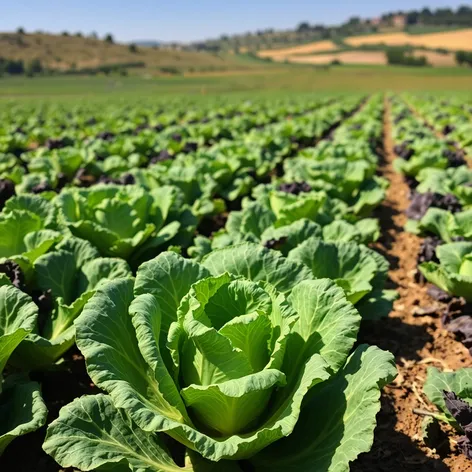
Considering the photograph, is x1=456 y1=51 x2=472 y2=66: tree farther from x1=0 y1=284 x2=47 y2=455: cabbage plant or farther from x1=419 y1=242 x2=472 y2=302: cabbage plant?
x1=0 y1=284 x2=47 y2=455: cabbage plant

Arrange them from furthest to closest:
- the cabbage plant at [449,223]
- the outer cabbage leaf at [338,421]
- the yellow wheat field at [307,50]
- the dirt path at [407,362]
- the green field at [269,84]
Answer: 1. the yellow wheat field at [307,50]
2. the green field at [269,84]
3. the cabbage plant at [449,223]
4. the dirt path at [407,362]
5. the outer cabbage leaf at [338,421]

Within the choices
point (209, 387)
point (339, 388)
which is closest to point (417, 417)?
point (339, 388)

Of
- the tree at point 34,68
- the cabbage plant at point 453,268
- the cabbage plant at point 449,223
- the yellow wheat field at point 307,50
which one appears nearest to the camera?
the cabbage plant at point 453,268

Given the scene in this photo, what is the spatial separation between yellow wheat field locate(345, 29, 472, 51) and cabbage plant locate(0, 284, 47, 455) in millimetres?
113394

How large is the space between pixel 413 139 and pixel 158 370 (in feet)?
36.2

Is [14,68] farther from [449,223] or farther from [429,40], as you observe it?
[429,40]

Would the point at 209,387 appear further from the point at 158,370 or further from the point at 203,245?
the point at 203,245

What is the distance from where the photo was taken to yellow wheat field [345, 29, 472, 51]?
105500 mm

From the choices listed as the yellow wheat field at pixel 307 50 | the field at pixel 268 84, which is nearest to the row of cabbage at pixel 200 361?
the field at pixel 268 84

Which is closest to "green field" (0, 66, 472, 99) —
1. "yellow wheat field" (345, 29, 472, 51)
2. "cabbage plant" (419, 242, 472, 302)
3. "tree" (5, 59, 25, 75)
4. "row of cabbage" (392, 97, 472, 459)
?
"tree" (5, 59, 25, 75)

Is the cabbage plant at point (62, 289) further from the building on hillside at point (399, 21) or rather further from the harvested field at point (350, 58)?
the building on hillside at point (399, 21)

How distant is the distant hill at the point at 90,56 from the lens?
311ft

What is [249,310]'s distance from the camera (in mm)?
2270

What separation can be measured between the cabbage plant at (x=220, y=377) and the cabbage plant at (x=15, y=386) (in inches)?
9.8
